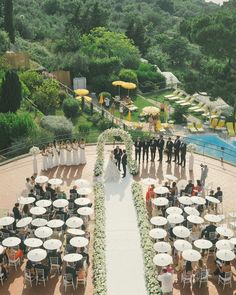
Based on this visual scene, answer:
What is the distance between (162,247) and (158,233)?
3.68ft

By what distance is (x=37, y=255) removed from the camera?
60.1 feet

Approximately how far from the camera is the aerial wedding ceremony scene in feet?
61.0

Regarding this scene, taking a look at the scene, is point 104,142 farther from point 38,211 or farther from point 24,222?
point 24,222

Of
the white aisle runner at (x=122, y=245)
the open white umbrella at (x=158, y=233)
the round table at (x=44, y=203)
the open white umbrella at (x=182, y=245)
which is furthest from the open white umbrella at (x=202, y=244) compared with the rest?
the round table at (x=44, y=203)

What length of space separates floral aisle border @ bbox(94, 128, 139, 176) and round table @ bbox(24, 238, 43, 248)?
8.18 m

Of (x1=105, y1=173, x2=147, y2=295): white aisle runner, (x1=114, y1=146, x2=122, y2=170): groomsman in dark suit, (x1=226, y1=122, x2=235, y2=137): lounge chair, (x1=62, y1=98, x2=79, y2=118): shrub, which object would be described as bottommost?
(x1=226, y1=122, x2=235, y2=137): lounge chair

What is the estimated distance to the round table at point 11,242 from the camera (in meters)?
19.0

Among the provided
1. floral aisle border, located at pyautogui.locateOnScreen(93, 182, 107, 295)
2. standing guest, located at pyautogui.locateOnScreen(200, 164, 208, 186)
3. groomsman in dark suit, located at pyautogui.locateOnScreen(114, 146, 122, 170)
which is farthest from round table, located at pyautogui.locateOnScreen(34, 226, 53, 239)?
standing guest, located at pyautogui.locateOnScreen(200, 164, 208, 186)

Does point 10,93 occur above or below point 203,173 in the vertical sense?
above

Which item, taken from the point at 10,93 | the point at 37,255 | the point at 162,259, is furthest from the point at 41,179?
the point at 10,93

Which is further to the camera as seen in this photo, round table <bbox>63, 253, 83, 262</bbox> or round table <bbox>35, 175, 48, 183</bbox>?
round table <bbox>35, 175, 48, 183</bbox>

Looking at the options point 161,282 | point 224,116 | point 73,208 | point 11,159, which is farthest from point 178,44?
point 161,282

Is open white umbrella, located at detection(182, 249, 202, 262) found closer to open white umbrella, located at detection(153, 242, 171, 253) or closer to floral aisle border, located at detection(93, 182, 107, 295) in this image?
open white umbrella, located at detection(153, 242, 171, 253)

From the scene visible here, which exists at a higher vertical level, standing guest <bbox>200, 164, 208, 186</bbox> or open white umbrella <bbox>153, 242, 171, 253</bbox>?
standing guest <bbox>200, 164, 208, 186</bbox>
